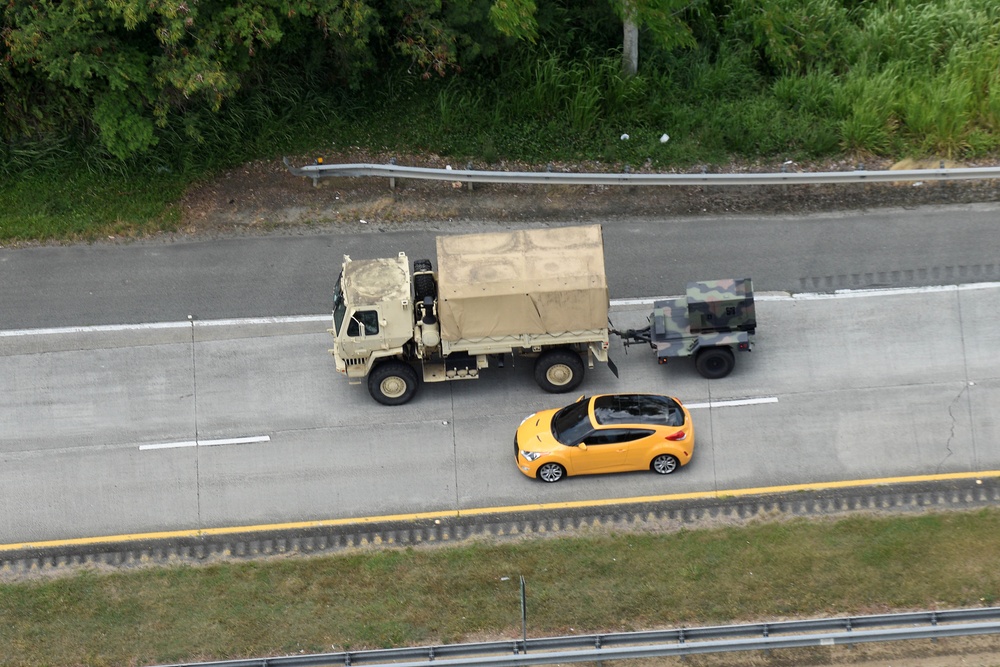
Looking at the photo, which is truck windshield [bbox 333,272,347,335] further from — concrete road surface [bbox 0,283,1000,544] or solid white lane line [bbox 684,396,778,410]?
solid white lane line [bbox 684,396,778,410]

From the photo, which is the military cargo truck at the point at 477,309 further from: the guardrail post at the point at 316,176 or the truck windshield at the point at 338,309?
the guardrail post at the point at 316,176

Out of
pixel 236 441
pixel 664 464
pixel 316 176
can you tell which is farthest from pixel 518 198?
pixel 236 441

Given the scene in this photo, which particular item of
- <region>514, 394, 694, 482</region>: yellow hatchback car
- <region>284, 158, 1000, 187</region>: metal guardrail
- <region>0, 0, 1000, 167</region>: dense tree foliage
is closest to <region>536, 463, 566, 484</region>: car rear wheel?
<region>514, 394, 694, 482</region>: yellow hatchback car

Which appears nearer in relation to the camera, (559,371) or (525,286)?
(525,286)

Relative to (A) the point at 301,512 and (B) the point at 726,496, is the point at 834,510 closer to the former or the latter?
(B) the point at 726,496

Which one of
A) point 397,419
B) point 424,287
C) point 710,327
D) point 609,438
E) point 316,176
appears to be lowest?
point 609,438

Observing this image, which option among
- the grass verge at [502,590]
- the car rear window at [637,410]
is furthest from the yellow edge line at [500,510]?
the car rear window at [637,410]

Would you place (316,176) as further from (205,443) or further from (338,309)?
(205,443)
